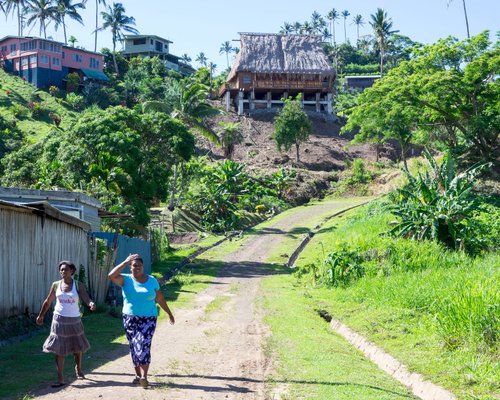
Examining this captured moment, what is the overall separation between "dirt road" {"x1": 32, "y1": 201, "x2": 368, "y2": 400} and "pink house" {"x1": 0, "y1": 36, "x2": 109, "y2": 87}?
57.5 meters

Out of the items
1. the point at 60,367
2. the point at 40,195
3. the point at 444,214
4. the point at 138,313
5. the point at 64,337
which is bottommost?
the point at 60,367

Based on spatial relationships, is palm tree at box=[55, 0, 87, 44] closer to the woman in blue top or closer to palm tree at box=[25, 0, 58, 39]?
palm tree at box=[25, 0, 58, 39]

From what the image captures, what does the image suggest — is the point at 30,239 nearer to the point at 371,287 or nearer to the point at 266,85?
the point at 371,287

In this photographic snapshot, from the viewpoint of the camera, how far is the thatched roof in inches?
2879

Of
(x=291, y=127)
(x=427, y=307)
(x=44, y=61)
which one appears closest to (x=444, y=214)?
(x=427, y=307)

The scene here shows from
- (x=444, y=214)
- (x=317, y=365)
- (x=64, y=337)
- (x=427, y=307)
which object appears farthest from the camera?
(x=444, y=214)

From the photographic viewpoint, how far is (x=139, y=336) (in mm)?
8938

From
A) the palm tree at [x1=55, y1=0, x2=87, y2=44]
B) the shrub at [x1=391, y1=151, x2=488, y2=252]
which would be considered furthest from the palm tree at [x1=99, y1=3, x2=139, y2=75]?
the shrub at [x1=391, y1=151, x2=488, y2=252]

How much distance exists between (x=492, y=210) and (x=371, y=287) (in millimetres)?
13140

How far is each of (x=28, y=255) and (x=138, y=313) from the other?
19.8 feet

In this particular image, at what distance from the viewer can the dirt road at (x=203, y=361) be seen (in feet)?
28.5

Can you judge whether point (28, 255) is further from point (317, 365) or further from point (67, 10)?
point (67, 10)

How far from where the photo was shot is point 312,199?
2242 inches

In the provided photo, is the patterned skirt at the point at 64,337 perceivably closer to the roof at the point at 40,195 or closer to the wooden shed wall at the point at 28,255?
the wooden shed wall at the point at 28,255
